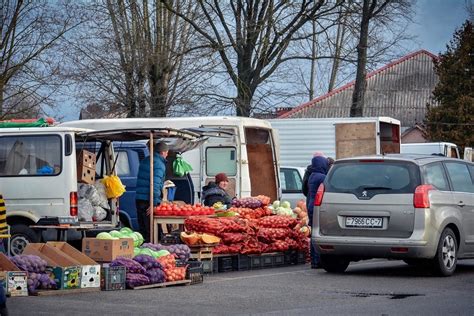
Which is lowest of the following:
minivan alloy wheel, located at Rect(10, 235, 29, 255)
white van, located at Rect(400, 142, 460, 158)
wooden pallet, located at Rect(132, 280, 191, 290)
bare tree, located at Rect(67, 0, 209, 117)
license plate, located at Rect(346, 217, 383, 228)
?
wooden pallet, located at Rect(132, 280, 191, 290)

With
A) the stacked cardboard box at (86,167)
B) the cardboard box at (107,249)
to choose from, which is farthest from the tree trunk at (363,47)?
the cardboard box at (107,249)

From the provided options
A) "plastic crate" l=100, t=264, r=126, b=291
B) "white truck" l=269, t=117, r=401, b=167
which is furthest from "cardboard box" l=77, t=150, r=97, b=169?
"white truck" l=269, t=117, r=401, b=167

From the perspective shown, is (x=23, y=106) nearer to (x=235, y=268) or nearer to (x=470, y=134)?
(x=235, y=268)

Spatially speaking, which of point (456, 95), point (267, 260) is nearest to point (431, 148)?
point (267, 260)

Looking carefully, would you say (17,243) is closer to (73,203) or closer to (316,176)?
(73,203)

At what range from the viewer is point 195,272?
49.7 feet

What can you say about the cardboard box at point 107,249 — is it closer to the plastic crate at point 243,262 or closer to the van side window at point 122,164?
the plastic crate at point 243,262

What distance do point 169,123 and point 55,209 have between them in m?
7.09

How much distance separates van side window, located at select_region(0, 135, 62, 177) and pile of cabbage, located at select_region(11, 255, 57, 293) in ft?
15.5

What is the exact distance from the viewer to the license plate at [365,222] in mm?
15648

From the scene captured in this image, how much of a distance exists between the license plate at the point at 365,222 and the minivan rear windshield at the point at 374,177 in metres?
0.38

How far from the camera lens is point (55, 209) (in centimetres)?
1814

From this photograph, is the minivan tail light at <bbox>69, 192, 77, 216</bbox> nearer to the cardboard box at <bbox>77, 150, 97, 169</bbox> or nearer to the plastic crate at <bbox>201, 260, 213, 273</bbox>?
the cardboard box at <bbox>77, 150, 97, 169</bbox>

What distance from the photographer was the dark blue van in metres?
21.8
